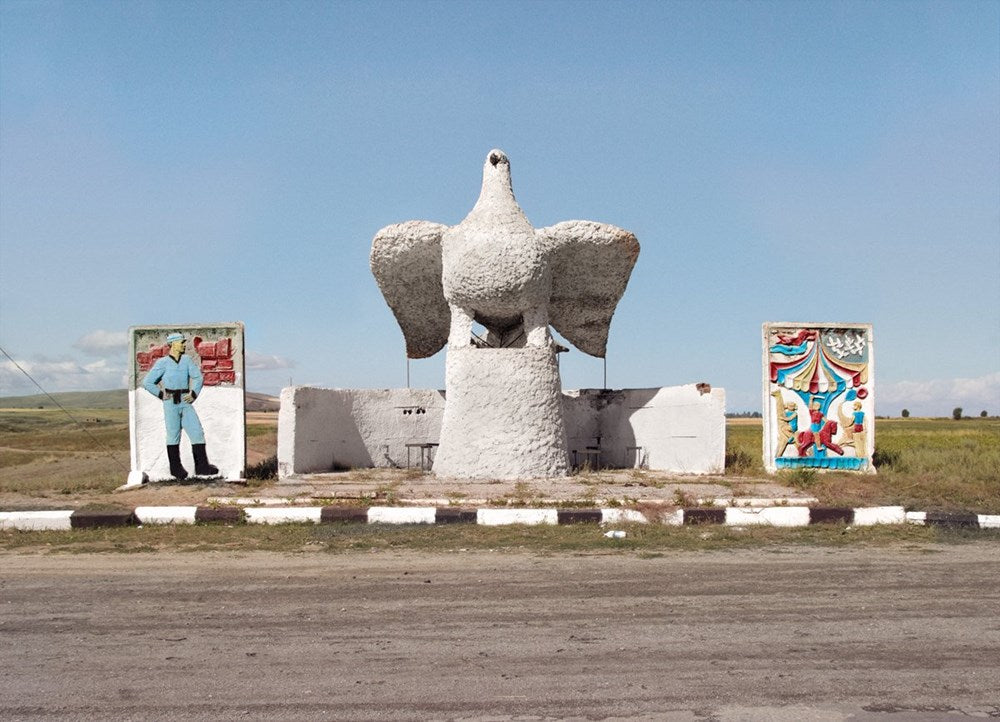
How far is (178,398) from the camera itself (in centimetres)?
1359

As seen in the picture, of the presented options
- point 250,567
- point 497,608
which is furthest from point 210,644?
point 250,567

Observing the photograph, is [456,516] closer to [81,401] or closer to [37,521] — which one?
[37,521]

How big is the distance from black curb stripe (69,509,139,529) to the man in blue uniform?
3.94 meters

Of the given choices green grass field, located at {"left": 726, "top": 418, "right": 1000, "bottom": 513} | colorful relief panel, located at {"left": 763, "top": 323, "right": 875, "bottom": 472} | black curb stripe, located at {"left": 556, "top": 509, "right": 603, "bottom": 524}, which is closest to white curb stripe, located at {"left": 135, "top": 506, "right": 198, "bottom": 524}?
black curb stripe, located at {"left": 556, "top": 509, "right": 603, "bottom": 524}

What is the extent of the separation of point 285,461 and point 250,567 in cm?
765

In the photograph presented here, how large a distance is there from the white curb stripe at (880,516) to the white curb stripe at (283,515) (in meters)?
5.71

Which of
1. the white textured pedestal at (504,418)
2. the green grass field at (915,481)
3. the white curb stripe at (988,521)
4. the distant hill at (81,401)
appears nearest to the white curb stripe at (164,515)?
the white textured pedestal at (504,418)

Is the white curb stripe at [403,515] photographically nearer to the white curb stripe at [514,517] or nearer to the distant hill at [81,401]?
the white curb stripe at [514,517]

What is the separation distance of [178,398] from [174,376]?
1.14 feet

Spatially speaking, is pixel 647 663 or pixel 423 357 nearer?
pixel 647 663

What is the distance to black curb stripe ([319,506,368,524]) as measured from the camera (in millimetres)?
9391

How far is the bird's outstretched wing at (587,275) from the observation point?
48.3ft

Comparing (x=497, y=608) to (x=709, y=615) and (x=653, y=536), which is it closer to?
(x=709, y=615)

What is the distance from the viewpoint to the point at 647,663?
175 inches
